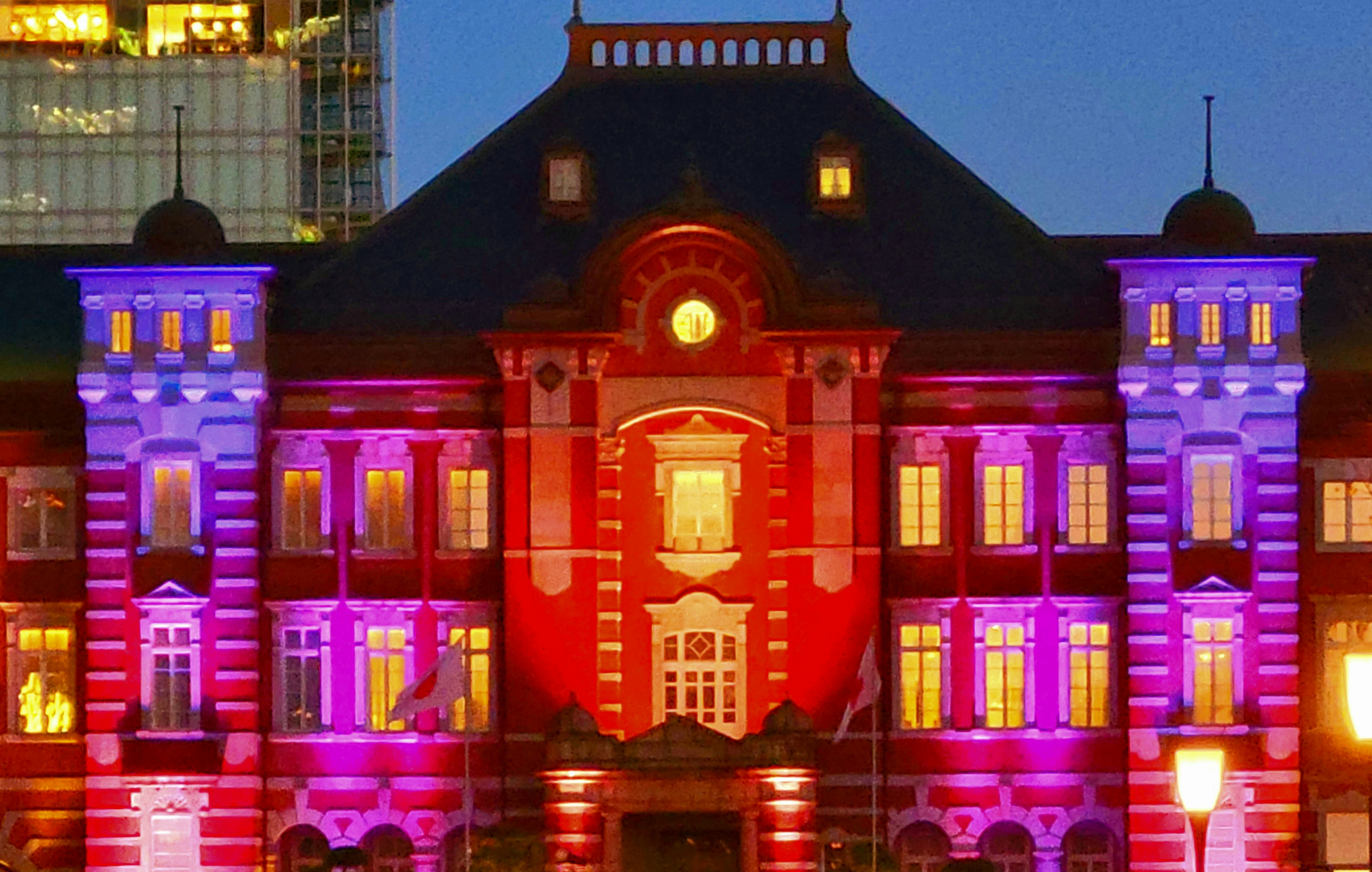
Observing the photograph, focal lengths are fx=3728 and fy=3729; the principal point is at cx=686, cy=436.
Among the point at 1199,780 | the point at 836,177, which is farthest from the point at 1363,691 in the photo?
the point at 836,177

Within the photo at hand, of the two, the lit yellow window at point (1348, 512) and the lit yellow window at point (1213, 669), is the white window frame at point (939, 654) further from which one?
the lit yellow window at point (1348, 512)

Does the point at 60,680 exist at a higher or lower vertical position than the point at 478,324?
lower

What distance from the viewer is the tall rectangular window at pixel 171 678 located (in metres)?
76.9

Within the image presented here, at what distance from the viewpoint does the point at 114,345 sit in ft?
253

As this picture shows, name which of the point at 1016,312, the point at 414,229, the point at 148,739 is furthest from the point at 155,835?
the point at 1016,312

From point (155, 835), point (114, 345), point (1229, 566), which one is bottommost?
point (155, 835)

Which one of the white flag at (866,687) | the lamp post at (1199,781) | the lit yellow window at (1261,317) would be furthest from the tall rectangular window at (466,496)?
the lamp post at (1199,781)

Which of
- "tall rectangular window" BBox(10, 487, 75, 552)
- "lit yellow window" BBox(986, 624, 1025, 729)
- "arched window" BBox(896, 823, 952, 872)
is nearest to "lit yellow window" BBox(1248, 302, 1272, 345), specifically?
"lit yellow window" BBox(986, 624, 1025, 729)

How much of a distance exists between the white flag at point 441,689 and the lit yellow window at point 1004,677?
1100 centimetres

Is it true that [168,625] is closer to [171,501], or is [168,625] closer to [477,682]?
[171,501]

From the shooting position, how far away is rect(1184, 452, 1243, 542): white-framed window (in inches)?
3012

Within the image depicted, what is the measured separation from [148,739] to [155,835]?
199 centimetres

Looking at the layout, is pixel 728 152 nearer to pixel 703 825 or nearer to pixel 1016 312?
pixel 1016 312

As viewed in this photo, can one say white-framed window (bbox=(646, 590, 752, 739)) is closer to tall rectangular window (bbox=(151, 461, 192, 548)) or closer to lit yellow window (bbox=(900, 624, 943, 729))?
lit yellow window (bbox=(900, 624, 943, 729))
